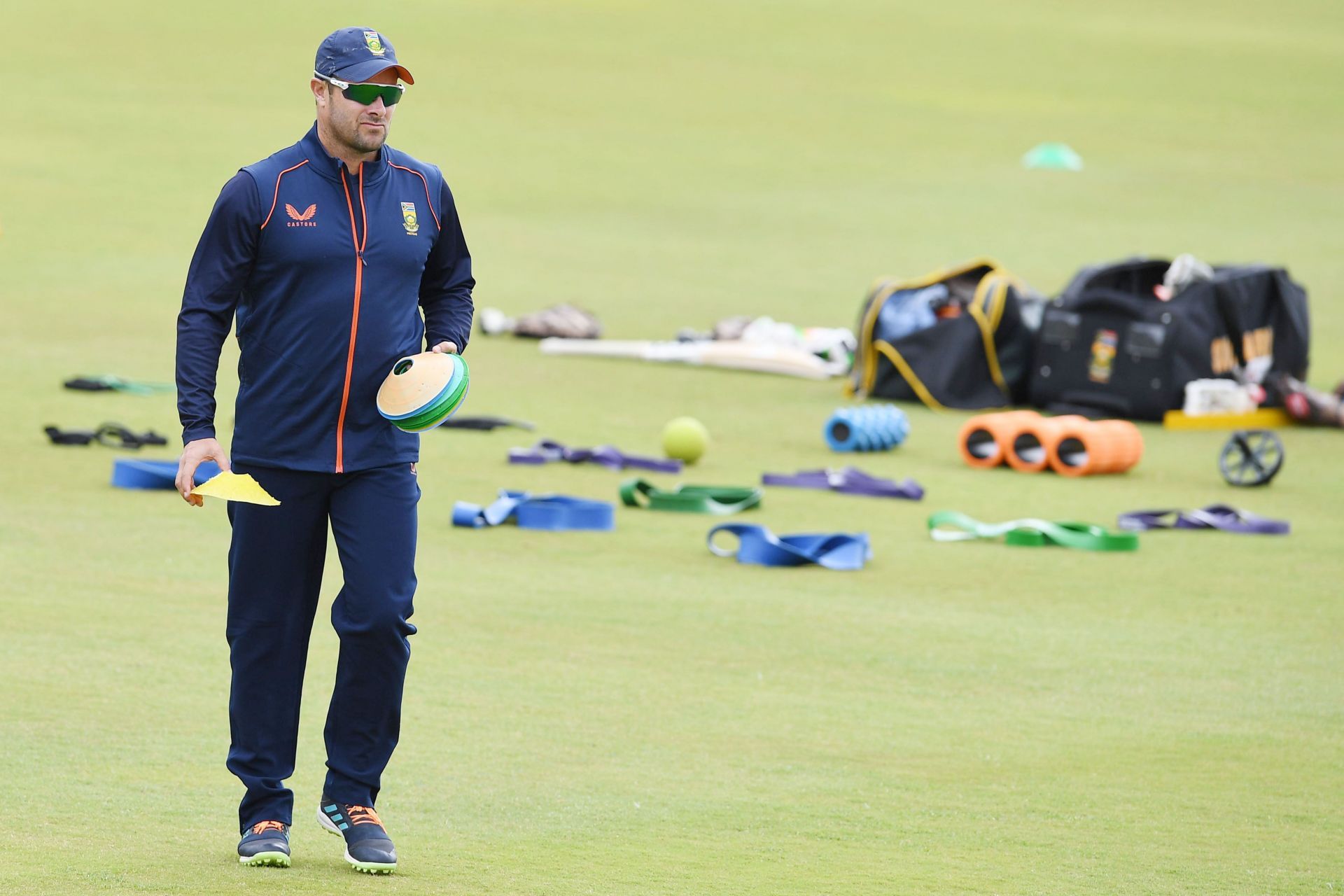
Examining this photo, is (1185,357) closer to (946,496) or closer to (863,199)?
(946,496)

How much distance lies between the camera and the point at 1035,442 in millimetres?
13891

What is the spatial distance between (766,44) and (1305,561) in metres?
41.4

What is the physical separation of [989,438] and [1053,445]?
49 cm

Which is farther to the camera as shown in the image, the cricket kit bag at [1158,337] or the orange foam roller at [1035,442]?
the cricket kit bag at [1158,337]

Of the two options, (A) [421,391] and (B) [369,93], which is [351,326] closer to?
(A) [421,391]

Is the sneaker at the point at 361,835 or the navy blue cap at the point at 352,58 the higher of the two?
the navy blue cap at the point at 352,58

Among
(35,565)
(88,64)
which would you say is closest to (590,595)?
(35,565)

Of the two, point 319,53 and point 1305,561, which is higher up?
point 319,53

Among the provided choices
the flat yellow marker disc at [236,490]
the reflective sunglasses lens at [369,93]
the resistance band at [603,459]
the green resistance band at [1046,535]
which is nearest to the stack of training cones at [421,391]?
the flat yellow marker disc at [236,490]

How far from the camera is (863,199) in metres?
32.8

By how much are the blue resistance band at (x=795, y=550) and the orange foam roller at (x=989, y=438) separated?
3.47m

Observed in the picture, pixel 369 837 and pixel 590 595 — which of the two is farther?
pixel 590 595

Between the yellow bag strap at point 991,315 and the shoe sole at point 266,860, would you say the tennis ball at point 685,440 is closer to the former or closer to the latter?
the yellow bag strap at point 991,315

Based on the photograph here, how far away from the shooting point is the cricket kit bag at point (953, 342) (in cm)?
1666
